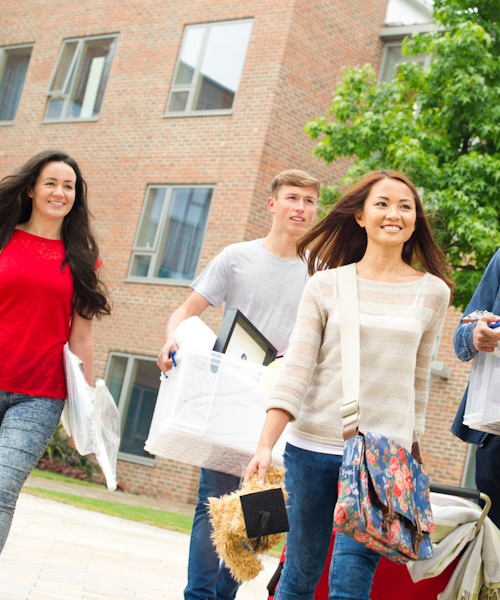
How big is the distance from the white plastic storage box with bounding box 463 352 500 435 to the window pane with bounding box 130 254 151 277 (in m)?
15.1

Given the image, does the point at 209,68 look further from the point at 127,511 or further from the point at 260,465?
the point at 260,465

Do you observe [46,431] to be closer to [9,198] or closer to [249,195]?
[9,198]

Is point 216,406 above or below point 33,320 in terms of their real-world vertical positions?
below

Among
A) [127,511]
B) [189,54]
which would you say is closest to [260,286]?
[127,511]

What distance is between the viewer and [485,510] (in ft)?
13.1

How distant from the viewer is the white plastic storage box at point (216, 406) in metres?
3.97

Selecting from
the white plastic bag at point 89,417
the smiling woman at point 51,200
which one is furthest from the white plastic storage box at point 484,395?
the smiling woman at point 51,200

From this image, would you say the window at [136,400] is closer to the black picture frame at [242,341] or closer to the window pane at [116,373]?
the window pane at [116,373]

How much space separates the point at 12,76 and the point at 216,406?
20474mm

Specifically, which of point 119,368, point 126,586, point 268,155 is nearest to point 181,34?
point 268,155

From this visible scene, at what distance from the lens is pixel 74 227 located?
4.95 meters

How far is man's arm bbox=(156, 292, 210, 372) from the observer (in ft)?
14.1

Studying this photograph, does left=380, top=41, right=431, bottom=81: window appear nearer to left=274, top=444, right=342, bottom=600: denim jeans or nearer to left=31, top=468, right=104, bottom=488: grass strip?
left=31, top=468, right=104, bottom=488: grass strip

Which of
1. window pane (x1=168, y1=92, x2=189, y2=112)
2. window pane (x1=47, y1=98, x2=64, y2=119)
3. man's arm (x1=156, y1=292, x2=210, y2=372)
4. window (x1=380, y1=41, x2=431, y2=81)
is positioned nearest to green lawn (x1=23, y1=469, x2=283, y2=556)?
man's arm (x1=156, y1=292, x2=210, y2=372)
